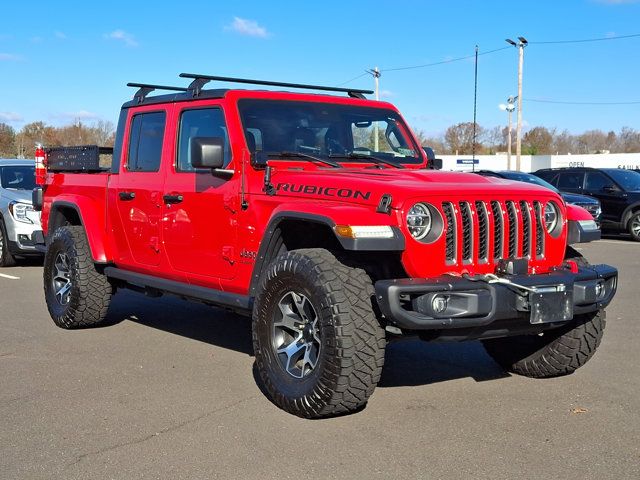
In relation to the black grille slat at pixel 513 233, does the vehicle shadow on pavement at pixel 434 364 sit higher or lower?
lower

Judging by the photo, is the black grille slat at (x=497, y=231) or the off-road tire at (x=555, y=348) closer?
the black grille slat at (x=497, y=231)

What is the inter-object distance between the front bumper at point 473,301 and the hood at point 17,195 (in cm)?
880

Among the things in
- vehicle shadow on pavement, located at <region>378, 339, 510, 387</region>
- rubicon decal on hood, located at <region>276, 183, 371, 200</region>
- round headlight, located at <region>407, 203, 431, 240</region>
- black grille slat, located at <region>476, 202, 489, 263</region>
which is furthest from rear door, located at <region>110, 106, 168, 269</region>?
black grille slat, located at <region>476, 202, 489, 263</region>

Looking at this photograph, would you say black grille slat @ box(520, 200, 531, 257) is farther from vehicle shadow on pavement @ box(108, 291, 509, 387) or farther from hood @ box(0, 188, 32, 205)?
hood @ box(0, 188, 32, 205)

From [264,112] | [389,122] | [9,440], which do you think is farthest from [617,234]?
[9,440]

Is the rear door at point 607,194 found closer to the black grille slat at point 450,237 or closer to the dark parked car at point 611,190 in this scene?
the dark parked car at point 611,190

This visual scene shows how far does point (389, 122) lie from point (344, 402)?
284cm

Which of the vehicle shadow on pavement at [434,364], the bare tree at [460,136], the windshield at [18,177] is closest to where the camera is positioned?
the vehicle shadow on pavement at [434,364]

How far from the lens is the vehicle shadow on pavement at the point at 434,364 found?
5625 millimetres

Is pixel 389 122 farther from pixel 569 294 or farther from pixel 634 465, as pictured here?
pixel 634 465

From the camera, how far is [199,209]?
5.75 meters

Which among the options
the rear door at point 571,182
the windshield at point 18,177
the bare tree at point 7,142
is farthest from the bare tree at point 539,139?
the windshield at point 18,177

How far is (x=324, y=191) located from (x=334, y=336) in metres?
0.94

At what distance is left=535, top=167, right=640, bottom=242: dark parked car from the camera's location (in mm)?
17562
